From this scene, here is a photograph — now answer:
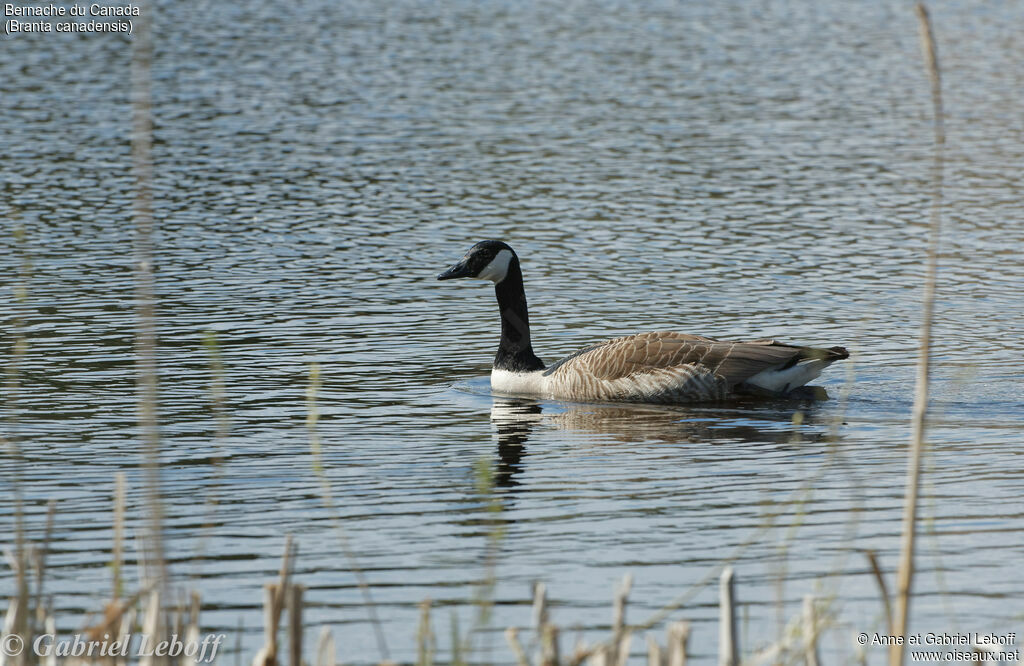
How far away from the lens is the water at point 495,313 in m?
8.45

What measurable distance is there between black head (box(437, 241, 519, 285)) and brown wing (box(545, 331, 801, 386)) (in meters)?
1.62

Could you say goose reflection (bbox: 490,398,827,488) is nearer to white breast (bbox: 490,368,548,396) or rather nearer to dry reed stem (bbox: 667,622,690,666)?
white breast (bbox: 490,368,548,396)

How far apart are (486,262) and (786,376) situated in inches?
128

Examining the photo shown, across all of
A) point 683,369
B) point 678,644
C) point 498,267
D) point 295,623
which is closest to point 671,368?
point 683,369

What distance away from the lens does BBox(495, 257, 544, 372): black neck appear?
14164mm

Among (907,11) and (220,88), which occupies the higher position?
(907,11)

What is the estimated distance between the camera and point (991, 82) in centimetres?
3400

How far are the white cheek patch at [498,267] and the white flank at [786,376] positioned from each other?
2.79m

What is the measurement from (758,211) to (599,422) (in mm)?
10301

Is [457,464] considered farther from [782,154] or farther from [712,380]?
[782,154]

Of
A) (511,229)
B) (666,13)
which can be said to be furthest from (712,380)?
(666,13)

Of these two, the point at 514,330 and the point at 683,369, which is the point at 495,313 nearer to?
the point at 514,330

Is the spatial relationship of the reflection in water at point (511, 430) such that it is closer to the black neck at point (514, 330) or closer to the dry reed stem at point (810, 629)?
the black neck at point (514, 330)

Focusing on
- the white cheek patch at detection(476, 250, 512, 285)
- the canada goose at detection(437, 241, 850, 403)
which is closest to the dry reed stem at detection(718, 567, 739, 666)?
the canada goose at detection(437, 241, 850, 403)
